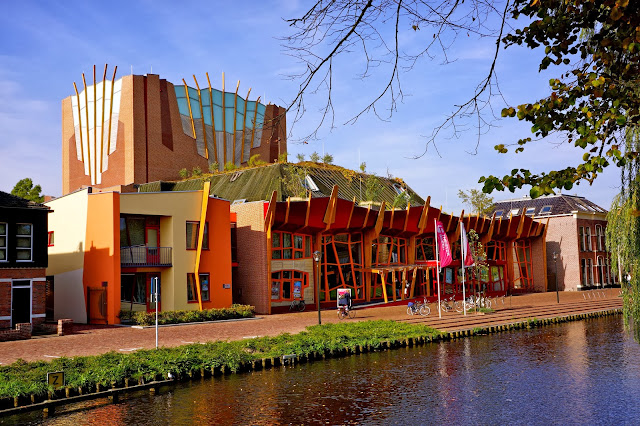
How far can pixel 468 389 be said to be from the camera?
1642 cm

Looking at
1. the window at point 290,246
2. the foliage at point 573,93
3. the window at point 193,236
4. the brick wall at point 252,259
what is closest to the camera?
the foliage at point 573,93

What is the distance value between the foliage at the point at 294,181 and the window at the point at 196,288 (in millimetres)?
10034

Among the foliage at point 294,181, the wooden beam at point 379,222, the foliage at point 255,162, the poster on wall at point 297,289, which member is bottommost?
the poster on wall at point 297,289

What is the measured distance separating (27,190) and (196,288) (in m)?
26.1

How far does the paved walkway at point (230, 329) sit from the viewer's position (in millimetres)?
23250

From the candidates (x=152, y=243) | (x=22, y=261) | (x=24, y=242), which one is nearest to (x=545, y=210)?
(x=152, y=243)

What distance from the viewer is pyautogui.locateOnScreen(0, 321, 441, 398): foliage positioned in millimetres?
16156

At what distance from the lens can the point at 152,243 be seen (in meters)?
36.5

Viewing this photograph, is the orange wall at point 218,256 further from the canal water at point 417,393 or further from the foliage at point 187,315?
the canal water at point 417,393

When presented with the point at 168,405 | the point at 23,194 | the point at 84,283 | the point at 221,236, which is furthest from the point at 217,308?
the point at 23,194

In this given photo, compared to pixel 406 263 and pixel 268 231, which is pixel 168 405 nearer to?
pixel 268 231

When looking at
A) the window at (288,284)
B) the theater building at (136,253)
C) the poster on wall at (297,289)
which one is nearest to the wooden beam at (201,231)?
the theater building at (136,253)

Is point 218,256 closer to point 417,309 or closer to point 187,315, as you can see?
point 187,315

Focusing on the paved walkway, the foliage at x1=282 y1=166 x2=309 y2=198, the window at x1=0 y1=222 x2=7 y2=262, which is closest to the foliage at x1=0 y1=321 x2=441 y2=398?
the paved walkway
